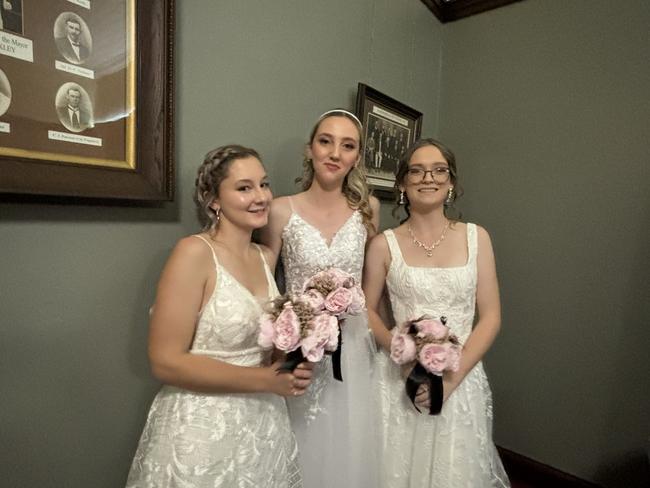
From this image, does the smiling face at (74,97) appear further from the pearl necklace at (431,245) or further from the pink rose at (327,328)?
the pearl necklace at (431,245)

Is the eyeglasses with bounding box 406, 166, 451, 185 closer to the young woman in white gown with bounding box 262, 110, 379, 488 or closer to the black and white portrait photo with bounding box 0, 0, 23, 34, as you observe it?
the young woman in white gown with bounding box 262, 110, 379, 488

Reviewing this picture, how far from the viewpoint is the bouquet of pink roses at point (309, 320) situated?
1.11m

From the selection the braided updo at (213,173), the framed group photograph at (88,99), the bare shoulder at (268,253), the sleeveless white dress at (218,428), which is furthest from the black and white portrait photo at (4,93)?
the bare shoulder at (268,253)

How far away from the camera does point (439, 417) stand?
5.20ft

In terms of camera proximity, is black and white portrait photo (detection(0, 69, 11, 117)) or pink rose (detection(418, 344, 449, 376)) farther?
pink rose (detection(418, 344, 449, 376))

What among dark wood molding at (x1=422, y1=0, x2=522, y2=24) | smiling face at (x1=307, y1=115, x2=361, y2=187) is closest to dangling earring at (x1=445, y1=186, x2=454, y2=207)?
smiling face at (x1=307, y1=115, x2=361, y2=187)

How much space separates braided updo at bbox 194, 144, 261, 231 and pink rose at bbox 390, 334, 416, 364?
0.77 m

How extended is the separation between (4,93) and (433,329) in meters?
1.41

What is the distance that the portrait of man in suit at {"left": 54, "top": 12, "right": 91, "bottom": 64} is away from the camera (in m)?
1.08

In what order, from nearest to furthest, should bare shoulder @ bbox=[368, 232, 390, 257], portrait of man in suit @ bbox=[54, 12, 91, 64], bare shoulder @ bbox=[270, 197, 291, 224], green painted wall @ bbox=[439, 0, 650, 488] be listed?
portrait of man in suit @ bbox=[54, 12, 91, 64] < bare shoulder @ bbox=[270, 197, 291, 224] < bare shoulder @ bbox=[368, 232, 390, 257] < green painted wall @ bbox=[439, 0, 650, 488]

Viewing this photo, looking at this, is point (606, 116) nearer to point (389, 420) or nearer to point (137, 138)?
point (389, 420)

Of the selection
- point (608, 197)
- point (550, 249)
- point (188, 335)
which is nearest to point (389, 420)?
point (188, 335)

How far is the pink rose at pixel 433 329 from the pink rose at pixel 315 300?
45 centimetres

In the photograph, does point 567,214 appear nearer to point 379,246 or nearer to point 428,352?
point 379,246
